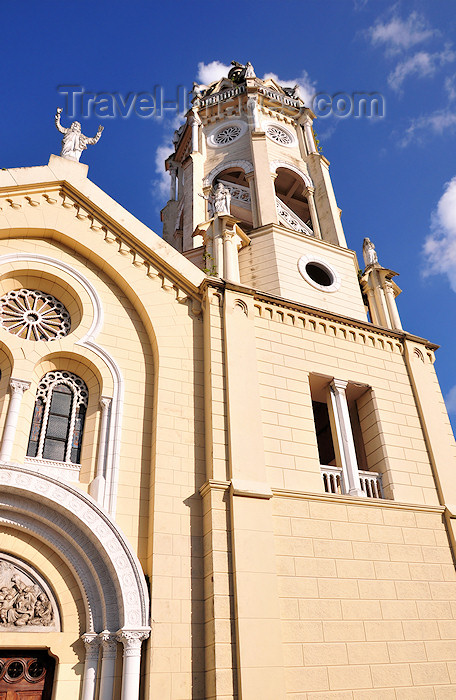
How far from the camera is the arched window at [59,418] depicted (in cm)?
1045

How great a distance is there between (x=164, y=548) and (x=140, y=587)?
71cm

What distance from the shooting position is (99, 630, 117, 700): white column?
8391 millimetres

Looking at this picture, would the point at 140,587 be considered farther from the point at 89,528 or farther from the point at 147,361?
the point at 147,361

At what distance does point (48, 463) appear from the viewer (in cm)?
1012

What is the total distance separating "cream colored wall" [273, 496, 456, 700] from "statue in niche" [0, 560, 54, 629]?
3.84 metres

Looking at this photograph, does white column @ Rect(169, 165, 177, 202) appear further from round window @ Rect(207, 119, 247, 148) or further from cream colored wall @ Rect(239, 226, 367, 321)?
cream colored wall @ Rect(239, 226, 367, 321)

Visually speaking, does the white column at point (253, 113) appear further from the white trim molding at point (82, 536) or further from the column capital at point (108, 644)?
the column capital at point (108, 644)

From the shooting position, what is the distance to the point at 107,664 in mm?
8516

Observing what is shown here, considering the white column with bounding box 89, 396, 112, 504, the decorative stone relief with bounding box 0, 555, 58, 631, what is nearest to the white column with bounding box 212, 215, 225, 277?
the white column with bounding box 89, 396, 112, 504

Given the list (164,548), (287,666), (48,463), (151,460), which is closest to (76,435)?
(48,463)

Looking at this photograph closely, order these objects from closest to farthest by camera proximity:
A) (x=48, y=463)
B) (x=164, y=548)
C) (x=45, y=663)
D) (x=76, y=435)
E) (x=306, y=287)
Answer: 1. (x=45, y=663)
2. (x=164, y=548)
3. (x=48, y=463)
4. (x=76, y=435)
5. (x=306, y=287)

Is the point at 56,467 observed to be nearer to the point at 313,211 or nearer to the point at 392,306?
the point at 392,306

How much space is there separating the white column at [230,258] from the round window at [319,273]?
2932 mm

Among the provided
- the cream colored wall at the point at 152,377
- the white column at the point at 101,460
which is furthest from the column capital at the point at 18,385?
the white column at the point at 101,460
